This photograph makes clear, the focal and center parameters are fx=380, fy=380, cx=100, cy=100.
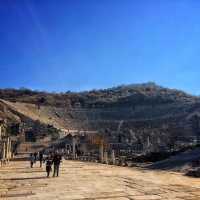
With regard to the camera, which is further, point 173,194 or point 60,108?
point 60,108

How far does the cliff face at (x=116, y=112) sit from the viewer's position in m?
95.6

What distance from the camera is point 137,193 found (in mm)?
14562

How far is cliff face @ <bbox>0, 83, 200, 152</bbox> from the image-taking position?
95.6 m

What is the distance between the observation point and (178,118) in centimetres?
11556

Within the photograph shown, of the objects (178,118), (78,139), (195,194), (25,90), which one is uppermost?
(25,90)

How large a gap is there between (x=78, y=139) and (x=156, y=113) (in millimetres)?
59738

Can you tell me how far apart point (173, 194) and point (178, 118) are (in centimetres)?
10328

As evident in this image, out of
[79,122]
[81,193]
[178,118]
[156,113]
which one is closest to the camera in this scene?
[81,193]

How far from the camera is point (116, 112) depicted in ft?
469

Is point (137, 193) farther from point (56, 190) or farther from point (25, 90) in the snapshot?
point (25, 90)

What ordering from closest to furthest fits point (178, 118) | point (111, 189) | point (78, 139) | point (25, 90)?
point (111, 189)
point (78, 139)
point (178, 118)
point (25, 90)

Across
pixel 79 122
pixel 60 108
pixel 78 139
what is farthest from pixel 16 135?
pixel 60 108

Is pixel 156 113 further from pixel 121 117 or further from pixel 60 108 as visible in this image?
pixel 60 108

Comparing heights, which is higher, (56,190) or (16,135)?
(16,135)
